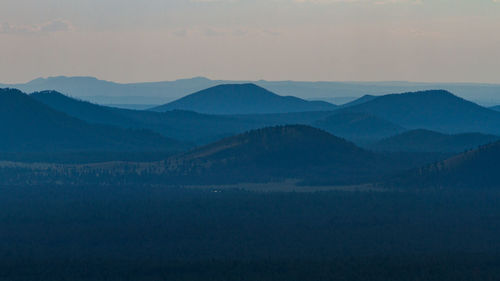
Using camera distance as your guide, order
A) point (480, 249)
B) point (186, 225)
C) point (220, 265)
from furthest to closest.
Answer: point (186, 225) < point (480, 249) < point (220, 265)

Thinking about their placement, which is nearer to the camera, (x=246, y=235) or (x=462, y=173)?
(x=246, y=235)

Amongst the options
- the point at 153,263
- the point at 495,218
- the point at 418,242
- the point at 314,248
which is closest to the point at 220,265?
the point at 153,263

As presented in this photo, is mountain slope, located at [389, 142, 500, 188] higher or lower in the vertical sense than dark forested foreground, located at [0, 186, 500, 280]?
higher

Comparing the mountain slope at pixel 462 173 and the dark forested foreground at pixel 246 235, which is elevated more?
the mountain slope at pixel 462 173

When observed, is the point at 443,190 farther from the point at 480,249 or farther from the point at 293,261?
the point at 293,261

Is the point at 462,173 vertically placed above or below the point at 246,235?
above

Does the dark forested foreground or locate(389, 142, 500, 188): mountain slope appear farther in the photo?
locate(389, 142, 500, 188): mountain slope

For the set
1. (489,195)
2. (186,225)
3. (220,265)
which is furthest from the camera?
(489,195)

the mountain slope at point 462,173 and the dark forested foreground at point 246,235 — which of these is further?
the mountain slope at point 462,173
